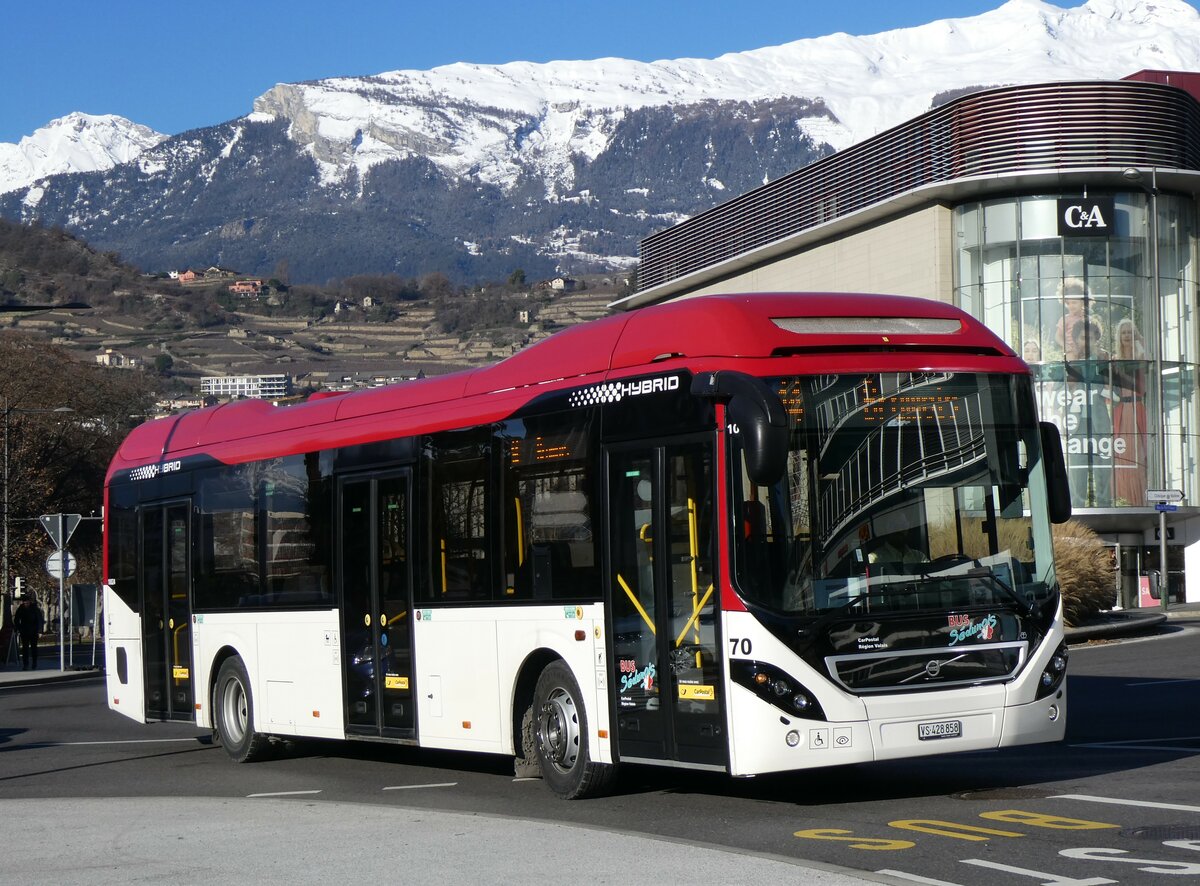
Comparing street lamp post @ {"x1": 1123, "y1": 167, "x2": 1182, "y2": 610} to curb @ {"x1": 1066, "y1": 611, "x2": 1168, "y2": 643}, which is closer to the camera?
curb @ {"x1": 1066, "y1": 611, "x2": 1168, "y2": 643}

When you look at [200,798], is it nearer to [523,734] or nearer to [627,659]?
[523,734]

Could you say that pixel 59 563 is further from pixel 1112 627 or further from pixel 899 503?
pixel 899 503

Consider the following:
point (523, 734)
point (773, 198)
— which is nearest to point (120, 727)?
point (523, 734)

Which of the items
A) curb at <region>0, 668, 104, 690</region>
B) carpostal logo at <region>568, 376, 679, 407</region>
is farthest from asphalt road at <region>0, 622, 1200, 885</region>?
curb at <region>0, 668, 104, 690</region>

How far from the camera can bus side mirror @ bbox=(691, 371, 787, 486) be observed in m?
9.66

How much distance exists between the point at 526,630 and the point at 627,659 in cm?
125

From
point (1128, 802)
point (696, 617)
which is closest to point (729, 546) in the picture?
point (696, 617)

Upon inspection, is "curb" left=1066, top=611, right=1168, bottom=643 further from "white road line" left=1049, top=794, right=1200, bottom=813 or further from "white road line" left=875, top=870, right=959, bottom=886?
"white road line" left=875, top=870, right=959, bottom=886

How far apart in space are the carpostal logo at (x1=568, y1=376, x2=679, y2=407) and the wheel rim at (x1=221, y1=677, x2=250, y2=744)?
6.09 meters

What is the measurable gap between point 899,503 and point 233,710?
27.0ft

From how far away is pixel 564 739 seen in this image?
11586mm

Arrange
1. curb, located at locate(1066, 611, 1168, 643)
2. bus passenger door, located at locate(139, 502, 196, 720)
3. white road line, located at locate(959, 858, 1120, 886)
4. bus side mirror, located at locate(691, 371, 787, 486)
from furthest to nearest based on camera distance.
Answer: curb, located at locate(1066, 611, 1168, 643) → bus passenger door, located at locate(139, 502, 196, 720) → bus side mirror, located at locate(691, 371, 787, 486) → white road line, located at locate(959, 858, 1120, 886)

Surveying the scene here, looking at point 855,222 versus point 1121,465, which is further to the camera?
point 855,222

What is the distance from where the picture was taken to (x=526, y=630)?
1199cm
